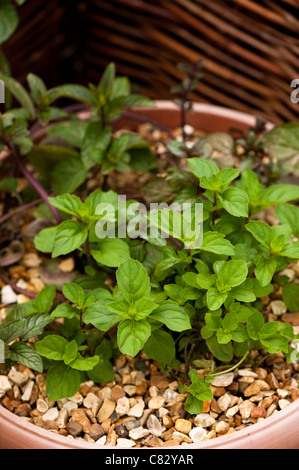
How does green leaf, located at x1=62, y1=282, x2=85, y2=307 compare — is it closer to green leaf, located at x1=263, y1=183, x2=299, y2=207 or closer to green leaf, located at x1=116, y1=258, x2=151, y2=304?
green leaf, located at x1=116, y1=258, x2=151, y2=304

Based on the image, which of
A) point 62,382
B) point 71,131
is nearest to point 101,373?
point 62,382

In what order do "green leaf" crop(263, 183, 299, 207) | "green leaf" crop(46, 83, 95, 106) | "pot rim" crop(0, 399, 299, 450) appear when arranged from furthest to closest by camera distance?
"green leaf" crop(46, 83, 95, 106), "green leaf" crop(263, 183, 299, 207), "pot rim" crop(0, 399, 299, 450)

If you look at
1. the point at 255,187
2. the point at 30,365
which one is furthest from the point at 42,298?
the point at 255,187

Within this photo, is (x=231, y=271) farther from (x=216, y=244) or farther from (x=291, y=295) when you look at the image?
(x=291, y=295)

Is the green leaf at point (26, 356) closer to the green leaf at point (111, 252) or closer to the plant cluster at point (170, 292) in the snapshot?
the plant cluster at point (170, 292)

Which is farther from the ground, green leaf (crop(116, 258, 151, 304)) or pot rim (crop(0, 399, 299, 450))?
green leaf (crop(116, 258, 151, 304))

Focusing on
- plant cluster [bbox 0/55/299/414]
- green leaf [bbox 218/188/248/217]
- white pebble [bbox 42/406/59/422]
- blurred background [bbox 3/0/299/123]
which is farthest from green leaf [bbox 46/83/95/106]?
white pebble [bbox 42/406/59/422]
